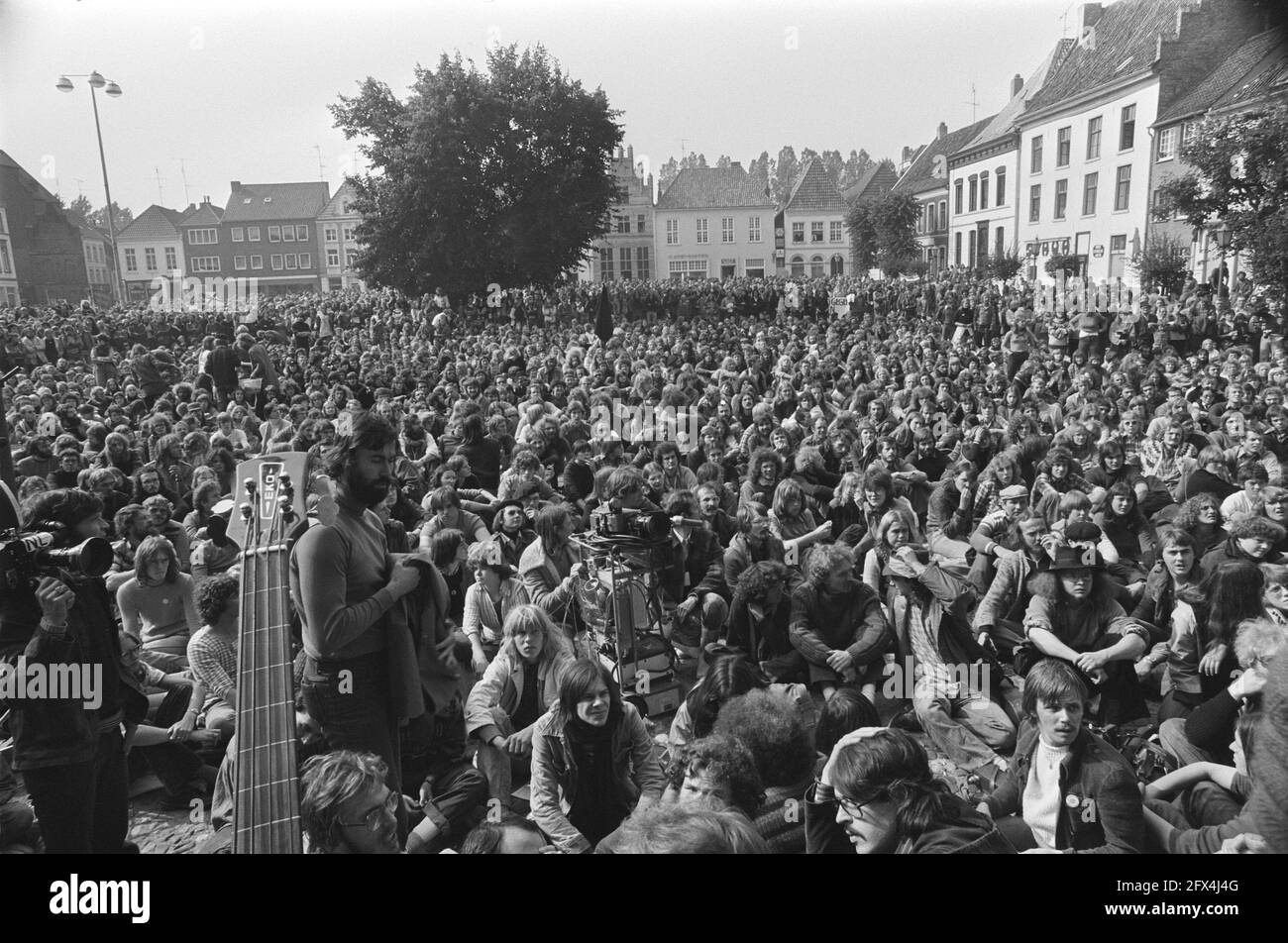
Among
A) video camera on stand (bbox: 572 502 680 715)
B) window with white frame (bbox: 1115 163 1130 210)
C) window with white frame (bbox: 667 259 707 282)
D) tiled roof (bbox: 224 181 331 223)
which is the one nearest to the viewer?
video camera on stand (bbox: 572 502 680 715)

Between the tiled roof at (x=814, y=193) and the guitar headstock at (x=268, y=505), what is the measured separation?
163 inches

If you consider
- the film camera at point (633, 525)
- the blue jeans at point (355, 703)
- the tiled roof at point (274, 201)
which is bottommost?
the blue jeans at point (355, 703)

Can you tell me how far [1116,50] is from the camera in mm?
6051

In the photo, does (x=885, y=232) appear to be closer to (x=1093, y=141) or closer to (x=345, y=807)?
(x=1093, y=141)

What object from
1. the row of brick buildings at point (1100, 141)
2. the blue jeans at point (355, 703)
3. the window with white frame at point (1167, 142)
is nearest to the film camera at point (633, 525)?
the blue jeans at point (355, 703)

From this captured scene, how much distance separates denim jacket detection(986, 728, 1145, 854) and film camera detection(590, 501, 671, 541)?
1.92 m

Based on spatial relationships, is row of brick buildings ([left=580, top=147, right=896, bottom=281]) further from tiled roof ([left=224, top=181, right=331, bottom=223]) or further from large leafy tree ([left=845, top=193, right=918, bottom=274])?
tiled roof ([left=224, top=181, right=331, bottom=223])

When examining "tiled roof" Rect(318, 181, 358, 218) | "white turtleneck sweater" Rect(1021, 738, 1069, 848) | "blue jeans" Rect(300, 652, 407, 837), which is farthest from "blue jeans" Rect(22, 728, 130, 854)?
"tiled roof" Rect(318, 181, 358, 218)

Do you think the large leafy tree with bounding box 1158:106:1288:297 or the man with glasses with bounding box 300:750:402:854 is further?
the large leafy tree with bounding box 1158:106:1288:297

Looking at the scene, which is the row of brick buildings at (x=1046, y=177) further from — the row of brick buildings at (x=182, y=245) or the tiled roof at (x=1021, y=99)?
the row of brick buildings at (x=182, y=245)

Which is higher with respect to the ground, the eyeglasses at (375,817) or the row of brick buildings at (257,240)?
the row of brick buildings at (257,240)

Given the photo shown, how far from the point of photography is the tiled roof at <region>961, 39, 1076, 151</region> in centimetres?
451

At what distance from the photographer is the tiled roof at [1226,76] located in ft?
11.9
